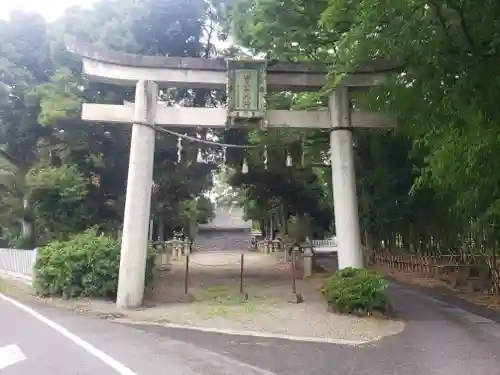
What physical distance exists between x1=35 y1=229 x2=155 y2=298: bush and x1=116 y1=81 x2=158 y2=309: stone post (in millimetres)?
1028

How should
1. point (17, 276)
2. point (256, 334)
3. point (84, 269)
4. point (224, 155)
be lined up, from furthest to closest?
point (224, 155), point (17, 276), point (84, 269), point (256, 334)

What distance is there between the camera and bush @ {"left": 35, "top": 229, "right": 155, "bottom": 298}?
12.4 metres

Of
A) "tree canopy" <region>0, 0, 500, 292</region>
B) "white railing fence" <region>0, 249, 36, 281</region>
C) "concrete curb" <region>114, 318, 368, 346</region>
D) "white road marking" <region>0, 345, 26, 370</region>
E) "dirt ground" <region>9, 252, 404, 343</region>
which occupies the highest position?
"tree canopy" <region>0, 0, 500, 292</region>

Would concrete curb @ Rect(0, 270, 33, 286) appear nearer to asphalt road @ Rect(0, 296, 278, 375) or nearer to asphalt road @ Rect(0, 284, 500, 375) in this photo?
asphalt road @ Rect(0, 284, 500, 375)

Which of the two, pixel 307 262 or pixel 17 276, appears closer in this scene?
pixel 17 276

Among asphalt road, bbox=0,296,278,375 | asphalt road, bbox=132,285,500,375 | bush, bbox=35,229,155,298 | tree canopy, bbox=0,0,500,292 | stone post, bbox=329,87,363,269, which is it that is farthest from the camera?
bush, bbox=35,229,155,298

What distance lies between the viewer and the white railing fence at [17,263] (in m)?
16.8

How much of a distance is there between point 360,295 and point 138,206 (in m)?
5.31

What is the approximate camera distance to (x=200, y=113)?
12.1m

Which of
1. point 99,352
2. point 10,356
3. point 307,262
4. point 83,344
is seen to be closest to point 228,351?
point 99,352

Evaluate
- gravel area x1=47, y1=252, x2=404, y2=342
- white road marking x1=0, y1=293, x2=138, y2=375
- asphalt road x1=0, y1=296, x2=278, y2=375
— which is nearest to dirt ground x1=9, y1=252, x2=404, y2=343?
gravel area x1=47, y1=252, x2=404, y2=342

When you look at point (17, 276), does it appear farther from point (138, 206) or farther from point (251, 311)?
point (251, 311)

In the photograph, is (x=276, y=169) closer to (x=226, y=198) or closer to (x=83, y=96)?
(x=83, y=96)

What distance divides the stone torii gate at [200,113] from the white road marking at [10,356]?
4091mm
